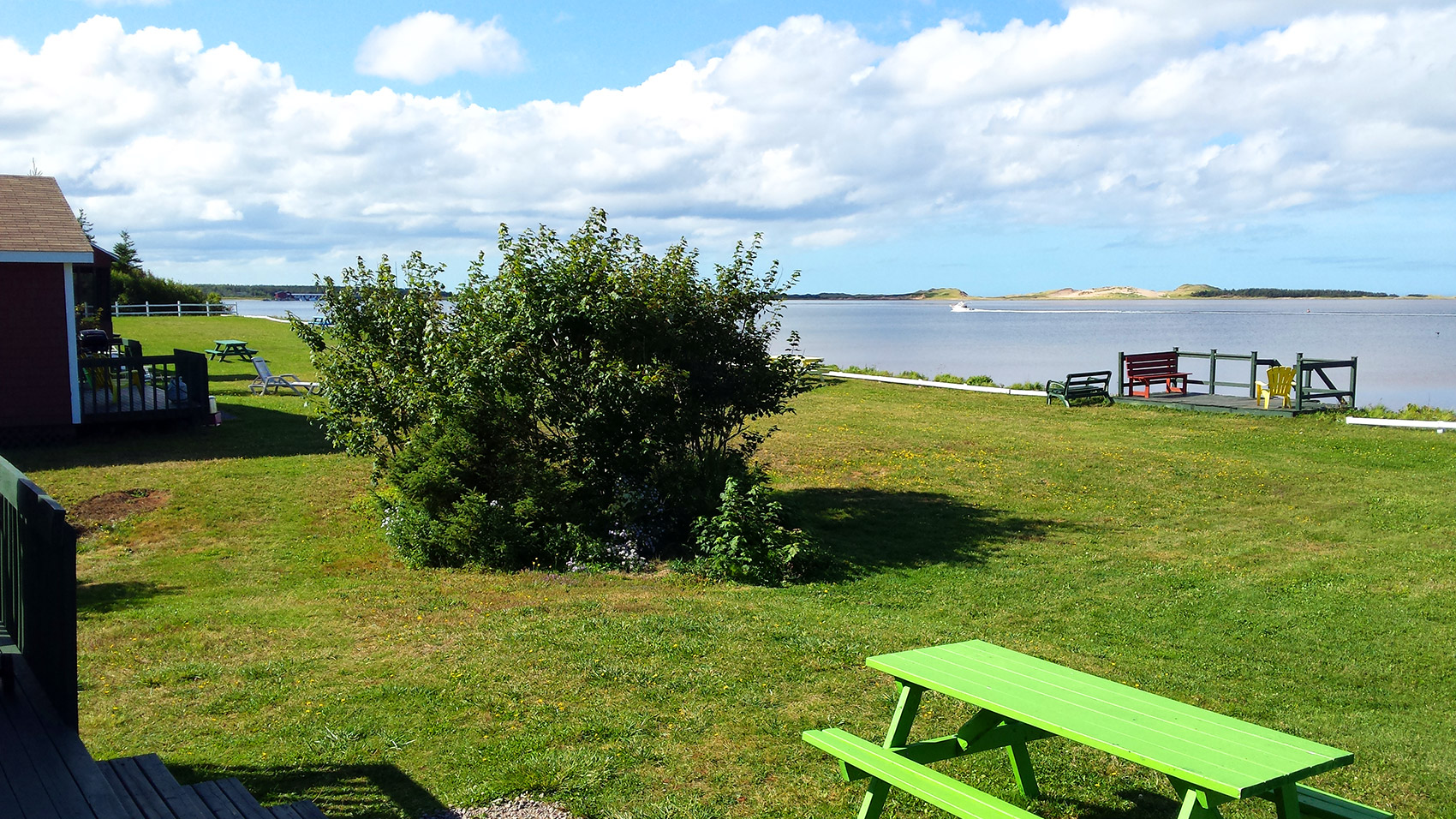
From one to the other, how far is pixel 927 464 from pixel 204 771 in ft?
41.6

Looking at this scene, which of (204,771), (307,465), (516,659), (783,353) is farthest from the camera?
(307,465)

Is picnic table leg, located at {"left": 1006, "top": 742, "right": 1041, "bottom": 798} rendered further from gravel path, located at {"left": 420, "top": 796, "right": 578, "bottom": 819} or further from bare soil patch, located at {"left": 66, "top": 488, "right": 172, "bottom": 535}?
bare soil patch, located at {"left": 66, "top": 488, "right": 172, "bottom": 535}

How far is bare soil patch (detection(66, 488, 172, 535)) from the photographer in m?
11.9

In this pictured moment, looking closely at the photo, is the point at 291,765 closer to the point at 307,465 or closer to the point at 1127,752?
the point at 1127,752

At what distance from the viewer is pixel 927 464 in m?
16.2

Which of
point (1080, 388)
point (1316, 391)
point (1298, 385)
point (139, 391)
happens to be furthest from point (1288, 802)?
point (1080, 388)

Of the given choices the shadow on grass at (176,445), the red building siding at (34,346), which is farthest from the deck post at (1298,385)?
the red building siding at (34,346)

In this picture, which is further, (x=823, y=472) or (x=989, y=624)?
(x=823, y=472)

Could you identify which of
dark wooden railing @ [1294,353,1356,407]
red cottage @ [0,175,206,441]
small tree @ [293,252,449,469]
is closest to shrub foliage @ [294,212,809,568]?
small tree @ [293,252,449,469]

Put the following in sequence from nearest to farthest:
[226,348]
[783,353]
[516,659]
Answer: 1. [516,659]
2. [783,353]
3. [226,348]

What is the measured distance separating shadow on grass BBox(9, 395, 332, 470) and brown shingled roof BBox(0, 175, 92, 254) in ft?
10.1

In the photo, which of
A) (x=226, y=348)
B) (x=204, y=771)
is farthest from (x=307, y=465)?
(x=226, y=348)

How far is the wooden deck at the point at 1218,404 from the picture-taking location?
21031 mm

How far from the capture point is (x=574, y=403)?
10570mm
